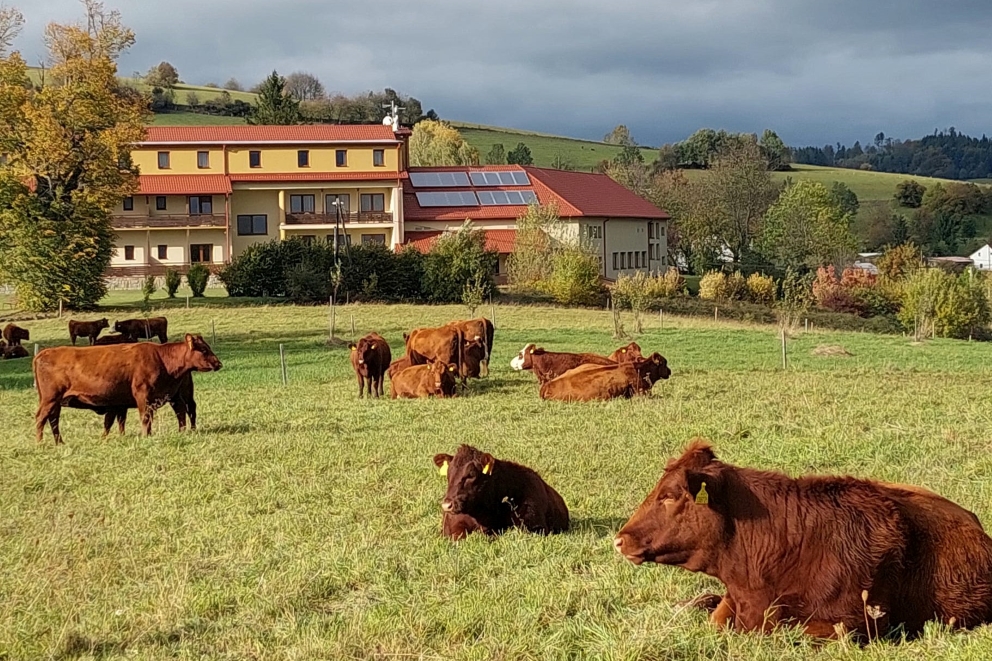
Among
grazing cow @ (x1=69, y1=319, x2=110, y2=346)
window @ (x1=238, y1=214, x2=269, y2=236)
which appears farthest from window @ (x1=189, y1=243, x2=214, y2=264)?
grazing cow @ (x1=69, y1=319, x2=110, y2=346)

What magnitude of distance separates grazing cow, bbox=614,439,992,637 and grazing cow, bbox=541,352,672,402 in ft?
36.6

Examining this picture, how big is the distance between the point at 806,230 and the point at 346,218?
3838cm

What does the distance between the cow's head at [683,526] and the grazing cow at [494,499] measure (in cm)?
250

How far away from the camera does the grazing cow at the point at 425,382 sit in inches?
727

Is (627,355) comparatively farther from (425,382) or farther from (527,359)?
(425,382)

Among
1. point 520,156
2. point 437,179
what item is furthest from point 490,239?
point 520,156

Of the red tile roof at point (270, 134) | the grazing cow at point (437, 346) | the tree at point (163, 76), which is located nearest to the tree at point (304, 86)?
the tree at point (163, 76)

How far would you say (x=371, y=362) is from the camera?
19562 millimetres

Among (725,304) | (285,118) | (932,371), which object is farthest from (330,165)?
(932,371)

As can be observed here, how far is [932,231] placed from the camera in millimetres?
109812

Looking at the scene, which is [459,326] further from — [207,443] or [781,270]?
[781,270]

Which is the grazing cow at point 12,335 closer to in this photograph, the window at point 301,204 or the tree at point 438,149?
the window at point 301,204

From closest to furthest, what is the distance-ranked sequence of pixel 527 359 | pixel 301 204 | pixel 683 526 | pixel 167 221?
pixel 683 526
pixel 527 359
pixel 167 221
pixel 301 204

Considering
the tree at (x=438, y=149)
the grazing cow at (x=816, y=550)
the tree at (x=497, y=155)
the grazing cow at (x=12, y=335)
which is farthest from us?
the tree at (x=497, y=155)
